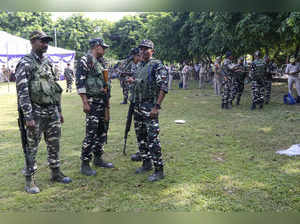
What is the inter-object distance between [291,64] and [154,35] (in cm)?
1572

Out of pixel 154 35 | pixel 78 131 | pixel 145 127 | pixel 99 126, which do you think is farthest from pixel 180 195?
pixel 154 35

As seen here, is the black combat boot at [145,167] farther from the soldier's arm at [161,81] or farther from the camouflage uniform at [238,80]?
the camouflage uniform at [238,80]

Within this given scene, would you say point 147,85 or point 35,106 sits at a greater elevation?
point 147,85

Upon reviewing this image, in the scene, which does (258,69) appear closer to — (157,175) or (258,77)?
(258,77)

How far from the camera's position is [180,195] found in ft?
13.3

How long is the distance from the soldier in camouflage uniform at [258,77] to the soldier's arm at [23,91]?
29.2ft

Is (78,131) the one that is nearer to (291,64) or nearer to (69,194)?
(69,194)

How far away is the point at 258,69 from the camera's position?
1083cm

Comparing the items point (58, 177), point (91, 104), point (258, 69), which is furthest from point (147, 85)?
point (258, 69)

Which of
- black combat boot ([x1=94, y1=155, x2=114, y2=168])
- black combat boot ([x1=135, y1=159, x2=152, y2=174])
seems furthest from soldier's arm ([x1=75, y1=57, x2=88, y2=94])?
black combat boot ([x1=135, y1=159, x2=152, y2=174])

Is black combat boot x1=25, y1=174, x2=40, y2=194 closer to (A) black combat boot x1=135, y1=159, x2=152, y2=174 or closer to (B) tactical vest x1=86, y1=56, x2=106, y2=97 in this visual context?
(B) tactical vest x1=86, y1=56, x2=106, y2=97

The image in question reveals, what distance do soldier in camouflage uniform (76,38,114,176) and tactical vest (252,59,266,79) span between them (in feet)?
24.7

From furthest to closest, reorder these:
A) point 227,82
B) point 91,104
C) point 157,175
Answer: point 227,82
point 91,104
point 157,175

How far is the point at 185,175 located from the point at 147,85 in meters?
1.56
